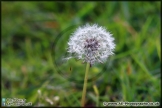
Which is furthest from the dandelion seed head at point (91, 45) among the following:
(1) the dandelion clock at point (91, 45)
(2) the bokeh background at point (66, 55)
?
(2) the bokeh background at point (66, 55)

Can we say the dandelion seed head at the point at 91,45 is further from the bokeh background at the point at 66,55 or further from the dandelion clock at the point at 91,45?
the bokeh background at the point at 66,55

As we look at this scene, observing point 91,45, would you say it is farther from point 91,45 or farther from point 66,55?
point 66,55

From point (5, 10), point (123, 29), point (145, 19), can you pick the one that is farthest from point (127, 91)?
point (5, 10)

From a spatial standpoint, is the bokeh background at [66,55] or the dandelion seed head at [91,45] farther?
the bokeh background at [66,55]

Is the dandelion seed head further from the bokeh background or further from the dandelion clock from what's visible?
the bokeh background

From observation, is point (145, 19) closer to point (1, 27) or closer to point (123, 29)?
point (123, 29)

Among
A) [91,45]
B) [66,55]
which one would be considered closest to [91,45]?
[91,45]
